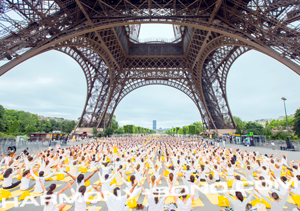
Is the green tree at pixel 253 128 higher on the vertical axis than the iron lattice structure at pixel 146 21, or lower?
lower

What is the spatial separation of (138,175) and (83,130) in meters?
36.5

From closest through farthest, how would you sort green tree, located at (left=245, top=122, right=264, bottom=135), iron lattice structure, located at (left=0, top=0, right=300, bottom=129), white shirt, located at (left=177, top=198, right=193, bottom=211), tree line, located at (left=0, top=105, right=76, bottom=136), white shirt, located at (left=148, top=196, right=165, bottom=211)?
1. white shirt, located at (left=177, top=198, right=193, bottom=211)
2. white shirt, located at (left=148, top=196, right=165, bottom=211)
3. iron lattice structure, located at (left=0, top=0, right=300, bottom=129)
4. green tree, located at (left=245, top=122, right=264, bottom=135)
5. tree line, located at (left=0, top=105, right=76, bottom=136)

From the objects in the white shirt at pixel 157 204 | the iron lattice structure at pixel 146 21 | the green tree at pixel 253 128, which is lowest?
the white shirt at pixel 157 204

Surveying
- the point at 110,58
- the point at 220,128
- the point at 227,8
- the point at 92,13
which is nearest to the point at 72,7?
the point at 92,13

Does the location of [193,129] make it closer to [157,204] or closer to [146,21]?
[146,21]

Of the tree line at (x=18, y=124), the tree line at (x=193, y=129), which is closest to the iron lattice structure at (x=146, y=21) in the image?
the tree line at (x=18, y=124)

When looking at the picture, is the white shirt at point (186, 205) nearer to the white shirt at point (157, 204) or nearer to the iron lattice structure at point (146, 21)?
the white shirt at point (157, 204)

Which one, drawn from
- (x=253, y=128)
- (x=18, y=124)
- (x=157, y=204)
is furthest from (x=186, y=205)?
(x=18, y=124)

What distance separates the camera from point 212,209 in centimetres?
545

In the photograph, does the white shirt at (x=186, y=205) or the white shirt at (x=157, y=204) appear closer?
the white shirt at (x=186, y=205)

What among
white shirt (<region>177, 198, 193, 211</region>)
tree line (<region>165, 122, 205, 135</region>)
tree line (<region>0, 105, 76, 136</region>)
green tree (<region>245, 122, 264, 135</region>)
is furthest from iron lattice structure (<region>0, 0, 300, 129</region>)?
tree line (<region>165, 122, 205, 135</region>)

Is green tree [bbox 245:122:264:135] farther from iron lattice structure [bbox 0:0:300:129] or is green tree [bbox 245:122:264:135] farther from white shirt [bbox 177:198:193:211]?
white shirt [bbox 177:198:193:211]

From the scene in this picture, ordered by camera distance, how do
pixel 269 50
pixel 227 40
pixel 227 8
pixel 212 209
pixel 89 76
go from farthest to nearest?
1. pixel 89 76
2. pixel 227 40
3. pixel 227 8
4. pixel 269 50
5. pixel 212 209

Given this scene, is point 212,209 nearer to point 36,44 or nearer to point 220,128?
point 36,44
